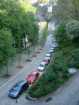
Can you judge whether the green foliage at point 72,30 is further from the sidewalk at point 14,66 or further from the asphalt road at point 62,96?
the asphalt road at point 62,96

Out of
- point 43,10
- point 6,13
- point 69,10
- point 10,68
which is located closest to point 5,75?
point 10,68

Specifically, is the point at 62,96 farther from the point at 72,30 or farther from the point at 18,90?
the point at 72,30

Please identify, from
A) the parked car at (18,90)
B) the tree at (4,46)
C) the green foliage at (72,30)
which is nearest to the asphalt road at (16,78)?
the parked car at (18,90)

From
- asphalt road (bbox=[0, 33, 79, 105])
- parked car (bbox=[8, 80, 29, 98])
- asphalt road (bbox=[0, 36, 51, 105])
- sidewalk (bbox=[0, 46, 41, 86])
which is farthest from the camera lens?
sidewalk (bbox=[0, 46, 41, 86])

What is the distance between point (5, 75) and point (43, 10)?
41387 mm

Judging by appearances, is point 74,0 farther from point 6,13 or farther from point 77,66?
point 77,66

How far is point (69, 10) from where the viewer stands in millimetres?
50125

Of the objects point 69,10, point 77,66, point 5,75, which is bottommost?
point 5,75

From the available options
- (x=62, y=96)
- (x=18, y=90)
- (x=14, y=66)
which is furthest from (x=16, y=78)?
(x=62, y=96)

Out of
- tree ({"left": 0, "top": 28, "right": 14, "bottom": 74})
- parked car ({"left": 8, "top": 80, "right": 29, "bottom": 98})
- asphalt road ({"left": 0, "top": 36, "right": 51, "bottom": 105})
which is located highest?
tree ({"left": 0, "top": 28, "right": 14, "bottom": 74})

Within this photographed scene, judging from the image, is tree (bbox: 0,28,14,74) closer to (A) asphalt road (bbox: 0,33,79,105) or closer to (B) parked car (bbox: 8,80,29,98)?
(A) asphalt road (bbox: 0,33,79,105)

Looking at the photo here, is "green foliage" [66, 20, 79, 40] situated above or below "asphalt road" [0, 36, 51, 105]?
above

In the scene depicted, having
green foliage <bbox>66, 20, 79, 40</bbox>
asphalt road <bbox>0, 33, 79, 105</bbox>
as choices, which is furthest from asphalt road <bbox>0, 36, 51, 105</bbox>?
green foliage <bbox>66, 20, 79, 40</bbox>

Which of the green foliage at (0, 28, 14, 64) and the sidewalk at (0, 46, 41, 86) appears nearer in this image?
the green foliage at (0, 28, 14, 64)
